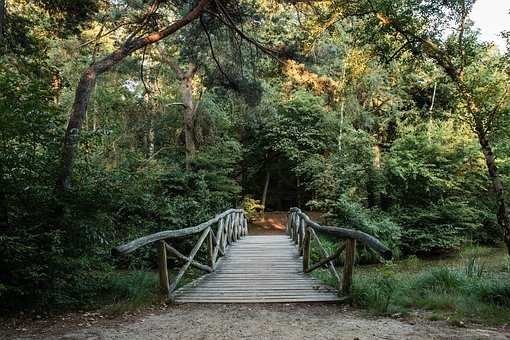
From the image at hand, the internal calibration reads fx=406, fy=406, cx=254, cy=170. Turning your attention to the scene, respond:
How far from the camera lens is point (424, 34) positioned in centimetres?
794

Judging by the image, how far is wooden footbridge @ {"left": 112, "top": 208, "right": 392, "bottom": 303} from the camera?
18.5 feet

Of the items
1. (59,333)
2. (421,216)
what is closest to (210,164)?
(421,216)

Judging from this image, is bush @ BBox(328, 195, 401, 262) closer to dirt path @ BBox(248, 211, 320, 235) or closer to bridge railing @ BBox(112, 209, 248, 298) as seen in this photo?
bridge railing @ BBox(112, 209, 248, 298)

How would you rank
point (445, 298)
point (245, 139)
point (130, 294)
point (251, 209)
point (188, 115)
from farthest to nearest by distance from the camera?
point (245, 139)
point (251, 209)
point (188, 115)
point (130, 294)
point (445, 298)

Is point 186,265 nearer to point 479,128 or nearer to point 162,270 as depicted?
point 162,270

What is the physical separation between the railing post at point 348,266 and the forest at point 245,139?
4.9 inches

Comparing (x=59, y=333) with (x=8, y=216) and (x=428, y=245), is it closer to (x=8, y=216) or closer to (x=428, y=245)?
(x=8, y=216)

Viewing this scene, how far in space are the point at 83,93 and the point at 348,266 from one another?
483cm

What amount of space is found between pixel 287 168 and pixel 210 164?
29.5 feet

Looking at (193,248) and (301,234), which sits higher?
(193,248)

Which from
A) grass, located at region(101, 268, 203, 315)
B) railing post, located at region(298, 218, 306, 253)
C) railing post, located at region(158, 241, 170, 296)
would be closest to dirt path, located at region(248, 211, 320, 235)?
railing post, located at region(298, 218, 306, 253)

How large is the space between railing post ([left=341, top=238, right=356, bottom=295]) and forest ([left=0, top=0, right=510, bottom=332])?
124mm

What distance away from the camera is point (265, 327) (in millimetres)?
4383

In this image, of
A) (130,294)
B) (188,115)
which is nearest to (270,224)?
(188,115)
